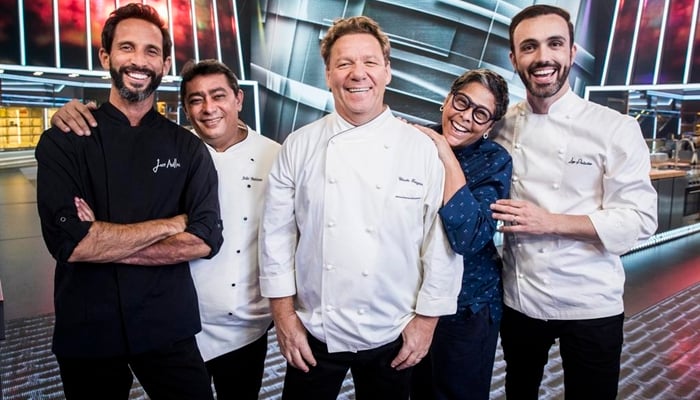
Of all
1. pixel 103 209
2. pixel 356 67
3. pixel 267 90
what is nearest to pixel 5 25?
pixel 267 90

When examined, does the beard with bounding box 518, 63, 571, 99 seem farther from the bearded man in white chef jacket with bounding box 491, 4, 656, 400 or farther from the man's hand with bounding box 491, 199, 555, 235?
the man's hand with bounding box 491, 199, 555, 235

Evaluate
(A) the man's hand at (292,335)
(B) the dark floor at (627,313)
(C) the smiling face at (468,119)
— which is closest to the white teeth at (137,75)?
(A) the man's hand at (292,335)

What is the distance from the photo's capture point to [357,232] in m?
1.30

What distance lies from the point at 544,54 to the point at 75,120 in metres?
1.34

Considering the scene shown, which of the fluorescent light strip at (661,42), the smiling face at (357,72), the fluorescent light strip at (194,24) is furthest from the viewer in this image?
the fluorescent light strip at (661,42)

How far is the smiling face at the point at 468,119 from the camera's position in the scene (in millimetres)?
1501

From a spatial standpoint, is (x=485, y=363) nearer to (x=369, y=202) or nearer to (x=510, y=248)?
(x=510, y=248)

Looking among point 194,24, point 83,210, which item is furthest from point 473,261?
point 194,24

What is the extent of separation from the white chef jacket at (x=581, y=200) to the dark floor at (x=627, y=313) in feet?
3.57

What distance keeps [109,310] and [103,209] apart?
0.27 m

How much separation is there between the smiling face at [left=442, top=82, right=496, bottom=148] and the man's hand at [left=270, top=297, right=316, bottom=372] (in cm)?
68

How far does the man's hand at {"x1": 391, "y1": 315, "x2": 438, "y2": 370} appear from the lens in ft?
4.54

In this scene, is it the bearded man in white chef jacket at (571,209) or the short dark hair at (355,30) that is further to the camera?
the bearded man in white chef jacket at (571,209)

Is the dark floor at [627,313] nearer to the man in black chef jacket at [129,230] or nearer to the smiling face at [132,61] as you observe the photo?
the man in black chef jacket at [129,230]
